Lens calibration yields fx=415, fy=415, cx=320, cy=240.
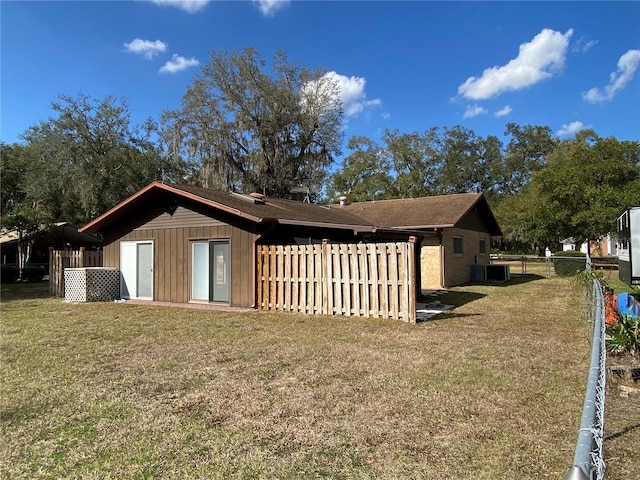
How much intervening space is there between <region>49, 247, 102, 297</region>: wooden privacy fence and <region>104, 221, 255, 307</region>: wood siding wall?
4.97 ft

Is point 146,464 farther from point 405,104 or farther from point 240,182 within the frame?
point 405,104

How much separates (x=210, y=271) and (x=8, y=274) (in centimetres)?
1719

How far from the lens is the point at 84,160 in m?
23.1

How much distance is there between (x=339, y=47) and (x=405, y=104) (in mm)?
12094

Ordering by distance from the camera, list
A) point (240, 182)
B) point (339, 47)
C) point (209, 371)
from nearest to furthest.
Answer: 1. point (209, 371)
2. point (339, 47)
3. point (240, 182)

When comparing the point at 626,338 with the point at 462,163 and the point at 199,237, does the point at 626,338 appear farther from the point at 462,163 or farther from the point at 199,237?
the point at 462,163

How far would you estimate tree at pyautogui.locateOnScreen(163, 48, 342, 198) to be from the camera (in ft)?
88.7

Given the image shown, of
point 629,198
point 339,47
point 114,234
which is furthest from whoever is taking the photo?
point 629,198

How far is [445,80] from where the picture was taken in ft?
74.3

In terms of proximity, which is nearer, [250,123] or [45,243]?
[250,123]

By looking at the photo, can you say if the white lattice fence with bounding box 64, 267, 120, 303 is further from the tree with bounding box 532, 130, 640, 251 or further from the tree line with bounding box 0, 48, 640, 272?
the tree with bounding box 532, 130, 640, 251

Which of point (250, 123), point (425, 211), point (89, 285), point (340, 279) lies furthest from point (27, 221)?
point (425, 211)

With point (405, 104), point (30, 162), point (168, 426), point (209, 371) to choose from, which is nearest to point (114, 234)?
point (209, 371)

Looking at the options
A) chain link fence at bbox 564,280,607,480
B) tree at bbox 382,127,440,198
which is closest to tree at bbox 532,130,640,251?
tree at bbox 382,127,440,198
